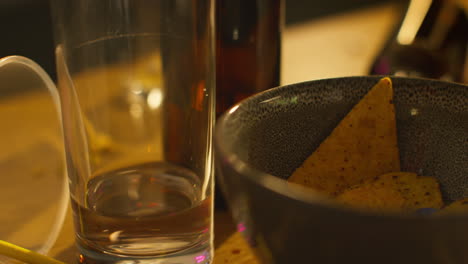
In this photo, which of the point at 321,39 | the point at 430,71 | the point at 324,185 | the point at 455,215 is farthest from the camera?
the point at 321,39

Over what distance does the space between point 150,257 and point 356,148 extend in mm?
151

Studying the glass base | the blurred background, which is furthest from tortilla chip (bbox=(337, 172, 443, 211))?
the blurred background

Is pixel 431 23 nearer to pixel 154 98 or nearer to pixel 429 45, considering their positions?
pixel 429 45

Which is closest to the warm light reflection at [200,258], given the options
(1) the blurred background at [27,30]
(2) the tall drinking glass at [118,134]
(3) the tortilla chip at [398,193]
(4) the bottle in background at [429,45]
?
(2) the tall drinking glass at [118,134]

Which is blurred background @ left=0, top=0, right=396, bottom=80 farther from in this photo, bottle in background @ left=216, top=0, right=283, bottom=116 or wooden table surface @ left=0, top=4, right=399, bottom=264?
bottle in background @ left=216, top=0, right=283, bottom=116

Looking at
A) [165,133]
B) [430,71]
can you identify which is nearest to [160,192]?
[165,133]

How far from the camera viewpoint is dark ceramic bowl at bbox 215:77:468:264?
21cm

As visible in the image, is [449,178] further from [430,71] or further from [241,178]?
[430,71]

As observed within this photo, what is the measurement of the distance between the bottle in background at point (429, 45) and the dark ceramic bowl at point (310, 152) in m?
0.32

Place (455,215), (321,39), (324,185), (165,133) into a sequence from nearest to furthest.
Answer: (455,215) → (324,185) → (165,133) → (321,39)

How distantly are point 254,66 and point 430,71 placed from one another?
290 millimetres

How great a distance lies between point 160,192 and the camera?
0.43m

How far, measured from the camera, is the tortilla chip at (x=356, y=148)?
13.5 inches

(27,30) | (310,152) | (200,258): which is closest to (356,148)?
(310,152)
